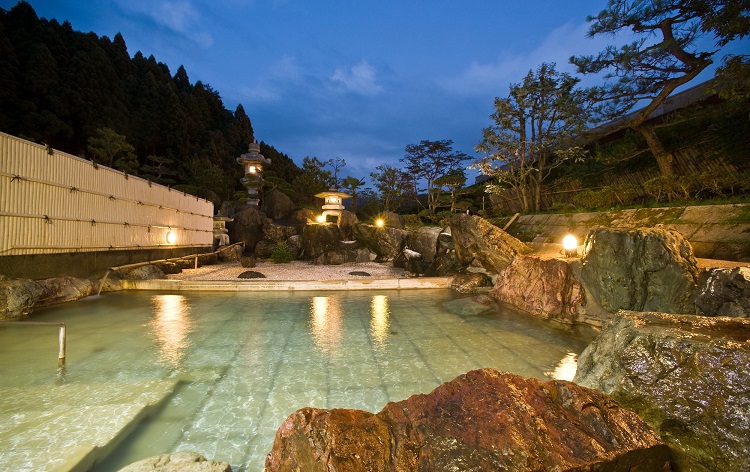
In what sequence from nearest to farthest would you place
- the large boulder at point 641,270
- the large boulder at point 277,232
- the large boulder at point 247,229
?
the large boulder at point 641,270 < the large boulder at point 277,232 < the large boulder at point 247,229

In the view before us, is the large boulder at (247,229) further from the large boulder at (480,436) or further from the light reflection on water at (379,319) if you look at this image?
the large boulder at (480,436)

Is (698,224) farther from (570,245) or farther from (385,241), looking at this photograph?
(385,241)

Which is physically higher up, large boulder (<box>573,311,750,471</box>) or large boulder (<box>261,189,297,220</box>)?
large boulder (<box>261,189,297,220</box>)

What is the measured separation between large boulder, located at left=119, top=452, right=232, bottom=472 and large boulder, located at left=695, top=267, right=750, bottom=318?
5605 mm

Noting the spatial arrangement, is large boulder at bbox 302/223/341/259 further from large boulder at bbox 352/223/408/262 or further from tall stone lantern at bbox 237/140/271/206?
tall stone lantern at bbox 237/140/271/206

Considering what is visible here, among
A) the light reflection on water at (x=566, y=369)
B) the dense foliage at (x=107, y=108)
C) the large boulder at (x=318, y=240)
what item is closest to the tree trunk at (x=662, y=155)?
the light reflection on water at (x=566, y=369)

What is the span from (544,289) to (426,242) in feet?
26.3

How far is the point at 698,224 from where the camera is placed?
636 centimetres

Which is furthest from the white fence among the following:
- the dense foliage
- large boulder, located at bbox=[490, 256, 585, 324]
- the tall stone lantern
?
the dense foliage

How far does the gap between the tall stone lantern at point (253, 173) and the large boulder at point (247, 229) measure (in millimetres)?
4235

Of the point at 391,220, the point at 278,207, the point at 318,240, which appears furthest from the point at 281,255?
the point at 278,207

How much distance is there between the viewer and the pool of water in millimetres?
2707

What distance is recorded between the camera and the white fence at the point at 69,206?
6.89 m

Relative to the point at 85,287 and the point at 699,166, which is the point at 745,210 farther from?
the point at 85,287
